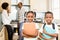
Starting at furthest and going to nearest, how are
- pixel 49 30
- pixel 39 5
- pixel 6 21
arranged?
pixel 39 5 → pixel 6 21 → pixel 49 30

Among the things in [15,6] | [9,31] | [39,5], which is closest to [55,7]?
[39,5]

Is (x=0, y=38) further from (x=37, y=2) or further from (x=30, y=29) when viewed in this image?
(x=37, y=2)

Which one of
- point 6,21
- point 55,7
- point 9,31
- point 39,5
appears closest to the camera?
point 9,31

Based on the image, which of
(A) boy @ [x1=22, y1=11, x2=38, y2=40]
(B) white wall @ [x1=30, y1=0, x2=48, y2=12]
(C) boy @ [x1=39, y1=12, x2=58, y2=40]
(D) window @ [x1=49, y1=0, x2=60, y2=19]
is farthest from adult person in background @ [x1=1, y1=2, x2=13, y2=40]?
(D) window @ [x1=49, y1=0, x2=60, y2=19]

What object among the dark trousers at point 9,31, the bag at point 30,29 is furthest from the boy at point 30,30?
the dark trousers at point 9,31

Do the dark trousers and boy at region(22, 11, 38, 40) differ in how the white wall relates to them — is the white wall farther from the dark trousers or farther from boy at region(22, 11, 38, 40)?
boy at region(22, 11, 38, 40)

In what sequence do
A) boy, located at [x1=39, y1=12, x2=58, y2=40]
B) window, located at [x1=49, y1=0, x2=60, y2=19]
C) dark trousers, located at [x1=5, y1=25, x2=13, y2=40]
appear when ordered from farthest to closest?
1. window, located at [x1=49, y1=0, x2=60, y2=19]
2. dark trousers, located at [x1=5, y1=25, x2=13, y2=40]
3. boy, located at [x1=39, y1=12, x2=58, y2=40]

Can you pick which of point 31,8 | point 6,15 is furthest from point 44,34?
point 31,8

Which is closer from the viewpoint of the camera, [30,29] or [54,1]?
[30,29]

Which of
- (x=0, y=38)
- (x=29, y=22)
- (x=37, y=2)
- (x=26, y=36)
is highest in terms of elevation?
(x=37, y=2)

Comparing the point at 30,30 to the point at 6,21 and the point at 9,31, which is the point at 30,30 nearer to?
the point at 9,31

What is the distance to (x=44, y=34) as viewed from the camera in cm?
216

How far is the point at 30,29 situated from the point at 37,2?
14.1 feet

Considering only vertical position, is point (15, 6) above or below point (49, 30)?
above
